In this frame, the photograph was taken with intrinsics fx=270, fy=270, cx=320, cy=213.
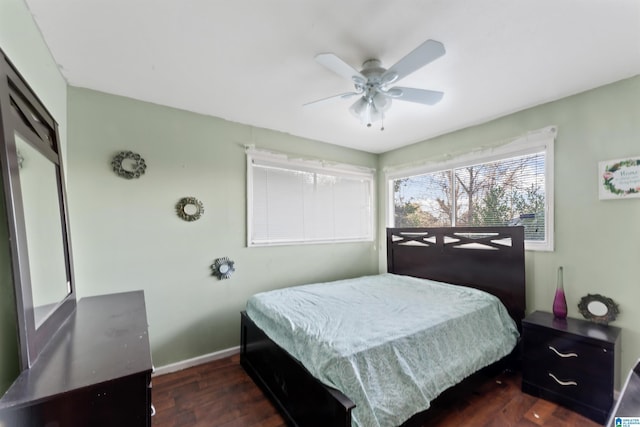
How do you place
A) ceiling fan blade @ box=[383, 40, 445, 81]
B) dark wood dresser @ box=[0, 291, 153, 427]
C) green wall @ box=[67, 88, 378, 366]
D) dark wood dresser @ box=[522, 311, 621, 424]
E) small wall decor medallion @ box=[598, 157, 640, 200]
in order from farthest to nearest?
green wall @ box=[67, 88, 378, 366]
small wall decor medallion @ box=[598, 157, 640, 200]
dark wood dresser @ box=[522, 311, 621, 424]
ceiling fan blade @ box=[383, 40, 445, 81]
dark wood dresser @ box=[0, 291, 153, 427]

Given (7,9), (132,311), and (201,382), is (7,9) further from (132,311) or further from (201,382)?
(201,382)

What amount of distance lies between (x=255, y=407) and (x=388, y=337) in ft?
3.82

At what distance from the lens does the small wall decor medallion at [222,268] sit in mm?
2719

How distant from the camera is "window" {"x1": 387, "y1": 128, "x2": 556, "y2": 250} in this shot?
249cm

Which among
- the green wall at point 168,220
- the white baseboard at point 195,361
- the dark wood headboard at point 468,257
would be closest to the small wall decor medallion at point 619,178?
the dark wood headboard at point 468,257

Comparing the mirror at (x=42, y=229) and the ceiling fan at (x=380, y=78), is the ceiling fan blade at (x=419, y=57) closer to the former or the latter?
the ceiling fan at (x=380, y=78)

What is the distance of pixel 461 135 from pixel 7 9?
356 centimetres

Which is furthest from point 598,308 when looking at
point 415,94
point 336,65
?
point 336,65

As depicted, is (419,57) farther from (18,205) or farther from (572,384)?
(572,384)

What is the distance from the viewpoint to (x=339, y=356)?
4.76 ft

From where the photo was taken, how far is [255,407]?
199 centimetres

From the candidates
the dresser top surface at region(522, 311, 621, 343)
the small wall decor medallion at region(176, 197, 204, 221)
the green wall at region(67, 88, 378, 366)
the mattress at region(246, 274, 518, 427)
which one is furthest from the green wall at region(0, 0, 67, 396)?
the dresser top surface at region(522, 311, 621, 343)

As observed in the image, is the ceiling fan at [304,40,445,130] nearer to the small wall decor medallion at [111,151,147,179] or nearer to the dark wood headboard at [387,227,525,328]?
the dark wood headboard at [387,227,525,328]

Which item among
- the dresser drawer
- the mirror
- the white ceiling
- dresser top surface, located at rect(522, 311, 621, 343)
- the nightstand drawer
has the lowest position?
the nightstand drawer
